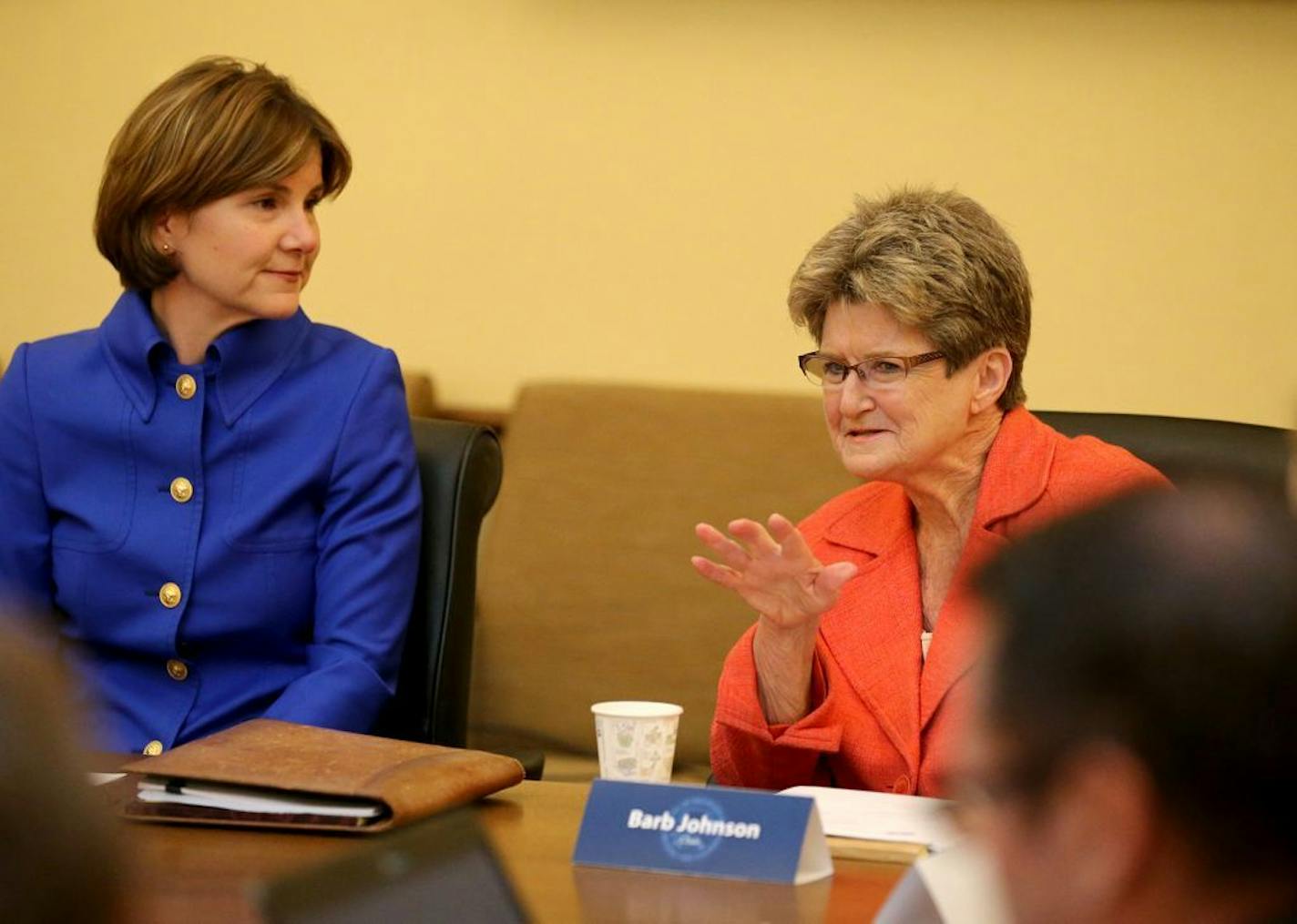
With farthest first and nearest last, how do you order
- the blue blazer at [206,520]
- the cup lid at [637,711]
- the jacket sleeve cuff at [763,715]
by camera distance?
the blue blazer at [206,520]
the jacket sleeve cuff at [763,715]
the cup lid at [637,711]

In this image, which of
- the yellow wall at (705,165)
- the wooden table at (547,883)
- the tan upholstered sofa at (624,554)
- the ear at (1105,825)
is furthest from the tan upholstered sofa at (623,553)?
the ear at (1105,825)

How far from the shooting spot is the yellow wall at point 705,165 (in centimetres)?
346

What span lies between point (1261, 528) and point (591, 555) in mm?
2562

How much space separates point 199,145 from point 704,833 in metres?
1.54

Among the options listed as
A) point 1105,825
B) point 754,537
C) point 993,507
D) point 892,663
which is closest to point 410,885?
point 1105,825

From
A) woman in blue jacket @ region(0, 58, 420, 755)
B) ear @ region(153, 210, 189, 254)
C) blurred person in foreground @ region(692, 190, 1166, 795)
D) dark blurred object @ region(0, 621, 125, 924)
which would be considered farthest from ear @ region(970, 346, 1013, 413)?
dark blurred object @ region(0, 621, 125, 924)

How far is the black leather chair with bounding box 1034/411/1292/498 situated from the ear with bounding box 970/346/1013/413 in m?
0.18

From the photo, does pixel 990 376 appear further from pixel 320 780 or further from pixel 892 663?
pixel 320 780

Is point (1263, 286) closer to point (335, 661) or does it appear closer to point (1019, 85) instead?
point (1019, 85)

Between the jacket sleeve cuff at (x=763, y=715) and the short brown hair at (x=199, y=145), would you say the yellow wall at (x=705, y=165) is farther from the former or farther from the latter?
the jacket sleeve cuff at (x=763, y=715)

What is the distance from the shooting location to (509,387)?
376 centimetres

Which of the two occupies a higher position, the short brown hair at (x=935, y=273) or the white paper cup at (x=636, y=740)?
the short brown hair at (x=935, y=273)

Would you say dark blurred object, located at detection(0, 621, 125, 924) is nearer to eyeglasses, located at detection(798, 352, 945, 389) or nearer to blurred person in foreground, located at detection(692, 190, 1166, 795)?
blurred person in foreground, located at detection(692, 190, 1166, 795)

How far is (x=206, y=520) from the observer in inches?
106
